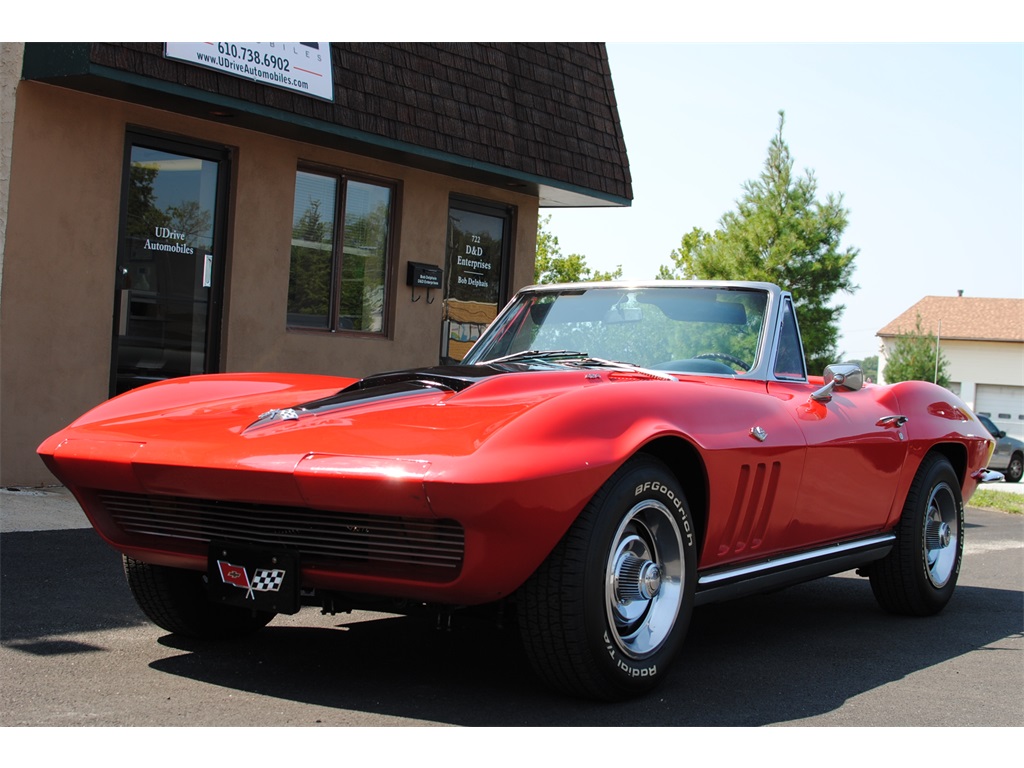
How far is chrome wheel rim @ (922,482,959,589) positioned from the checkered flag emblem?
3.50 meters

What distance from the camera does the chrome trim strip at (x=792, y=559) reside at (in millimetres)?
4059

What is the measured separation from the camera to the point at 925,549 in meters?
5.62

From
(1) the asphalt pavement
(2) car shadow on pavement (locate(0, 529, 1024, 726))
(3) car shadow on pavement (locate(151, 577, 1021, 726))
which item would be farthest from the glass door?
(3) car shadow on pavement (locate(151, 577, 1021, 726))

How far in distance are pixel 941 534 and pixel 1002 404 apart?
191 feet

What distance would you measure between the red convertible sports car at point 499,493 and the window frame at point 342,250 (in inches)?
234

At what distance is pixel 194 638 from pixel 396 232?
7293 millimetres

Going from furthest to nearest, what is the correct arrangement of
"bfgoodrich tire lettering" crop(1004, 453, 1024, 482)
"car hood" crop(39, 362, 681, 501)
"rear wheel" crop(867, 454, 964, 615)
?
1. "bfgoodrich tire lettering" crop(1004, 453, 1024, 482)
2. "rear wheel" crop(867, 454, 964, 615)
3. "car hood" crop(39, 362, 681, 501)

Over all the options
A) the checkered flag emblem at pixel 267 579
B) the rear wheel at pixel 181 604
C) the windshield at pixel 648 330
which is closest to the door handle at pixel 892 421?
the windshield at pixel 648 330

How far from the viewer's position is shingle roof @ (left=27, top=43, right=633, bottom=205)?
8094 millimetres

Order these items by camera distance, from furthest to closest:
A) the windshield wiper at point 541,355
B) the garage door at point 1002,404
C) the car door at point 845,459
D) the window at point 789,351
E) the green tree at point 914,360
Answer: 1. the garage door at point 1002,404
2. the green tree at point 914,360
3. the window at point 789,351
4. the windshield wiper at point 541,355
5. the car door at point 845,459

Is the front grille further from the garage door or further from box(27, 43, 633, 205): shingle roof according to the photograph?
the garage door

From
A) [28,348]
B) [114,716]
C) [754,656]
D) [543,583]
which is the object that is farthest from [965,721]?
[28,348]

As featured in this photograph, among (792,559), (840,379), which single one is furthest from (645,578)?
(840,379)

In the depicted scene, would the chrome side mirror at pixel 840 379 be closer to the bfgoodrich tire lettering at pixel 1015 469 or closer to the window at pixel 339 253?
the window at pixel 339 253
